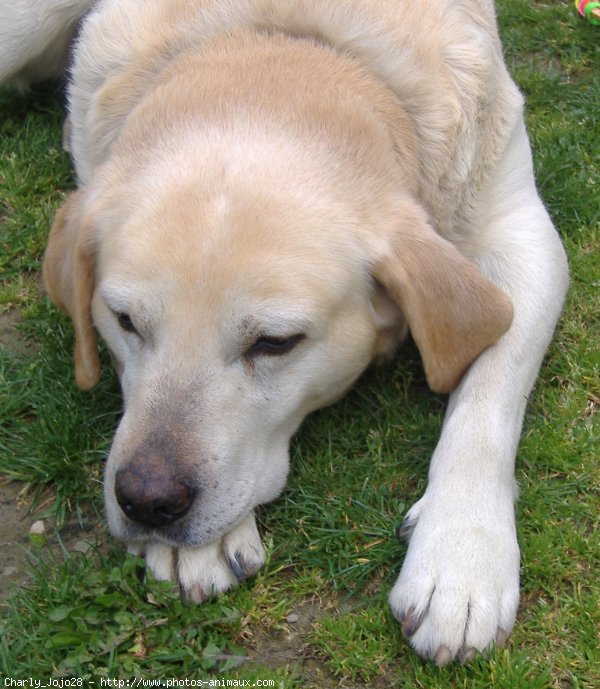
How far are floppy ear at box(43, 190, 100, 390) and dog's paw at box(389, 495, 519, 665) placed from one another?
46.8 inches

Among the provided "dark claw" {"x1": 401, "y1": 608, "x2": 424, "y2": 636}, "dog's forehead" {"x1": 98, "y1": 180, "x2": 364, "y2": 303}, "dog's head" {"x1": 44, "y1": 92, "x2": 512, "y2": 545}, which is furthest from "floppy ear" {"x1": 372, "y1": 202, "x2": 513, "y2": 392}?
"dark claw" {"x1": 401, "y1": 608, "x2": 424, "y2": 636}

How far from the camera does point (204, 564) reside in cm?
296

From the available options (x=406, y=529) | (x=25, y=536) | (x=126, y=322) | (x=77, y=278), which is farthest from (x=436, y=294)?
(x=25, y=536)

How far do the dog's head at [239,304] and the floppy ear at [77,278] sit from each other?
2cm

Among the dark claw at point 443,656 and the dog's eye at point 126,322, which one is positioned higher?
the dog's eye at point 126,322

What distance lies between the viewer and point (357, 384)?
12.1 ft

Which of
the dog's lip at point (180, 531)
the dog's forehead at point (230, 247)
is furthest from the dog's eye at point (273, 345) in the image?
the dog's lip at point (180, 531)

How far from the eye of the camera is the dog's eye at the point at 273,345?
2871 millimetres

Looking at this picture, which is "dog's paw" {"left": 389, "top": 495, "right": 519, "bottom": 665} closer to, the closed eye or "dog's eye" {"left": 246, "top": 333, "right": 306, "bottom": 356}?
"dog's eye" {"left": 246, "top": 333, "right": 306, "bottom": 356}

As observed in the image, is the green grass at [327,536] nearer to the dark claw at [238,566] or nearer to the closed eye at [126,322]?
the dark claw at [238,566]

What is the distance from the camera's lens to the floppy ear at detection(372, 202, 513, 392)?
117 inches

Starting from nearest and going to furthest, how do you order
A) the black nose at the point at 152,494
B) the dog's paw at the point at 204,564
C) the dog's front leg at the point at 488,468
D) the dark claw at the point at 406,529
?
the black nose at the point at 152,494, the dog's front leg at the point at 488,468, the dog's paw at the point at 204,564, the dark claw at the point at 406,529

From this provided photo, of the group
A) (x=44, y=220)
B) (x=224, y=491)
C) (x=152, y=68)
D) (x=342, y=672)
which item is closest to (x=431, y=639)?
(x=342, y=672)

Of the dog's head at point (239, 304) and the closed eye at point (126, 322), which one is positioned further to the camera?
the closed eye at point (126, 322)
